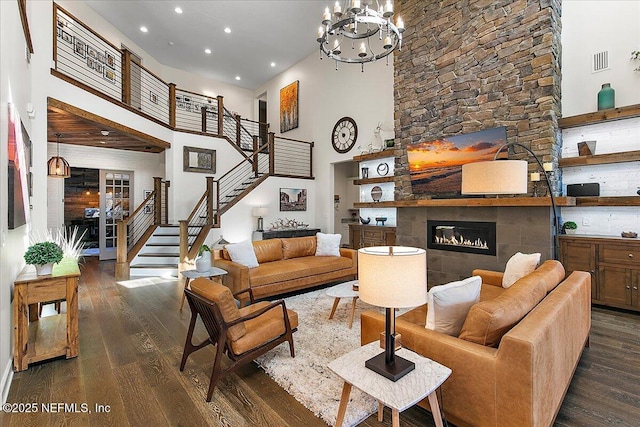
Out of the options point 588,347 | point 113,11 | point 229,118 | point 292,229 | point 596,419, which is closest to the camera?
point 596,419

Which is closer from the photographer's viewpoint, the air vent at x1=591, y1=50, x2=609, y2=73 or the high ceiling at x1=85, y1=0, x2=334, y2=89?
the air vent at x1=591, y1=50, x2=609, y2=73

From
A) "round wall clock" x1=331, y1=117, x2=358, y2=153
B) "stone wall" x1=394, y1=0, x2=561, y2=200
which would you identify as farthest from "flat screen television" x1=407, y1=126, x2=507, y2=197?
"round wall clock" x1=331, y1=117, x2=358, y2=153

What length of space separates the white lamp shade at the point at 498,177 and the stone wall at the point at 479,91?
1.85 m

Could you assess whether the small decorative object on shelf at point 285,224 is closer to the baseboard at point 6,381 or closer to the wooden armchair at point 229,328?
the wooden armchair at point 229,328

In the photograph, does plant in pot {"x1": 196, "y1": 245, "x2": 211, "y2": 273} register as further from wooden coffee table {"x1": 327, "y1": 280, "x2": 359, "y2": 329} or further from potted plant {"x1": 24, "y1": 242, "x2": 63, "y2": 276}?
wooden coffee table {"x1": 327, "y1": 280, "x2": 359, "y2": 329}

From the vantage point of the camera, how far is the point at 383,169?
7309mm

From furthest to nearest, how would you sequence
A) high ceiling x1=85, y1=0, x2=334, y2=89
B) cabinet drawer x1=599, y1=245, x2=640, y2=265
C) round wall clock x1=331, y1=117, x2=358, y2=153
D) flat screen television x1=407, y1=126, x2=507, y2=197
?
round wall clock x1=331, y1=117, x2=358, y2=153
high ceiling x1=85, y1=0, x2=334, y2=89
flat screen television x1=407, y1=126, x2=507, y2=197
cabinet drawer x1=599, y1=245, x2=640, y2=265

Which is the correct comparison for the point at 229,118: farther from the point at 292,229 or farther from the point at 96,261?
the point at 96,261

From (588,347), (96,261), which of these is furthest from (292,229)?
(588,347)

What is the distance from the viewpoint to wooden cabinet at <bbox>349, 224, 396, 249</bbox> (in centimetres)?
682

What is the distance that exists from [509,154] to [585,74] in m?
1.55

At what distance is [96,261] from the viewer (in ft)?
26.7

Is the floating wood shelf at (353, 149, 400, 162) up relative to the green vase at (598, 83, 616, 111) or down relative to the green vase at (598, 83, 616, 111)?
down

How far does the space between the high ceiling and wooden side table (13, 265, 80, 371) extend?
6.98 meters
